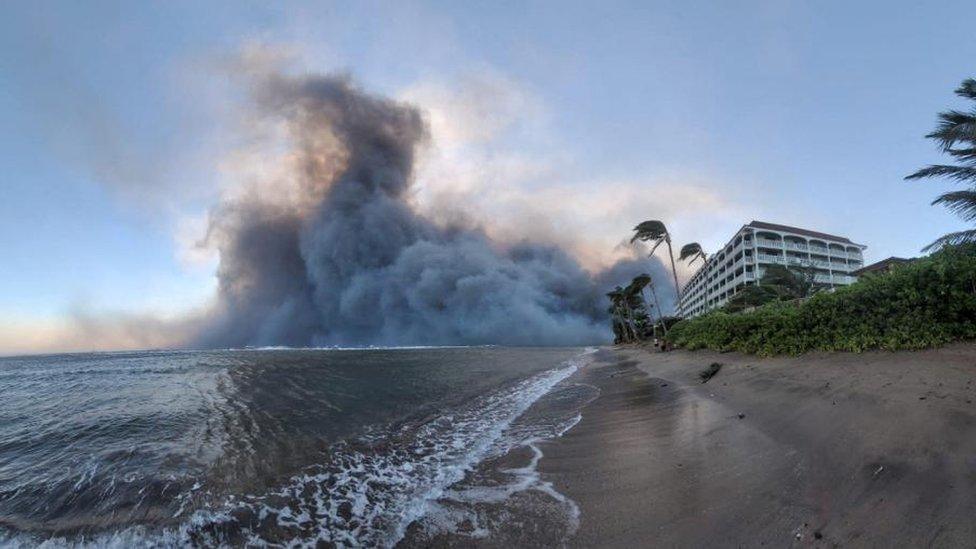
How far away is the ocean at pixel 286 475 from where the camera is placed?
5.23m

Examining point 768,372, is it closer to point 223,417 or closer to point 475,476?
point 475,476

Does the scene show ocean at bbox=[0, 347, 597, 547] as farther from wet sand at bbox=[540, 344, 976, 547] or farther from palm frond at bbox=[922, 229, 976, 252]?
palm frond at bbox=[922, 229, 976, 252]

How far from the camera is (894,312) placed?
10.0 m

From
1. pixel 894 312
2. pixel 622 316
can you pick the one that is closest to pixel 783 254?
pixel 622 316

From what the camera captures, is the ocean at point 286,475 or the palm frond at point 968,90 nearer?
the ocean at point 286,475

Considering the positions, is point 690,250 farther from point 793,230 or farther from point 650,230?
point 793,230

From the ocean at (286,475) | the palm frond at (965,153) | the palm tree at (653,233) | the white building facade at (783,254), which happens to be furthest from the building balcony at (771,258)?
the ocean at (286,475)

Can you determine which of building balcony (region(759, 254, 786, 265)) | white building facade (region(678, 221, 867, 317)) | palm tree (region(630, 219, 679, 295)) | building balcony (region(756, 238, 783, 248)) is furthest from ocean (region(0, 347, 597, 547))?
building balcony (region(756, 238, 783, 248))

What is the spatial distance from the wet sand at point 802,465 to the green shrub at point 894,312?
69 centimetres

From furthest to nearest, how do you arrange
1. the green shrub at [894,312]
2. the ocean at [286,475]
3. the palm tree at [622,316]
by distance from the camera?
1. the palm tree at [622,316]
2. the green shrub at [894,312]
3. the ocean at [286,475]

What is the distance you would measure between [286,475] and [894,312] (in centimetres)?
1398

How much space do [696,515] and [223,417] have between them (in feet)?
43.2

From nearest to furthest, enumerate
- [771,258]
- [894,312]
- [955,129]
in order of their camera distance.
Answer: [894,312], [955,129], [771,258]

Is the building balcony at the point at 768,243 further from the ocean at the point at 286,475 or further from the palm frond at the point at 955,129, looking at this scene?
the ocean at the point at 286,475
